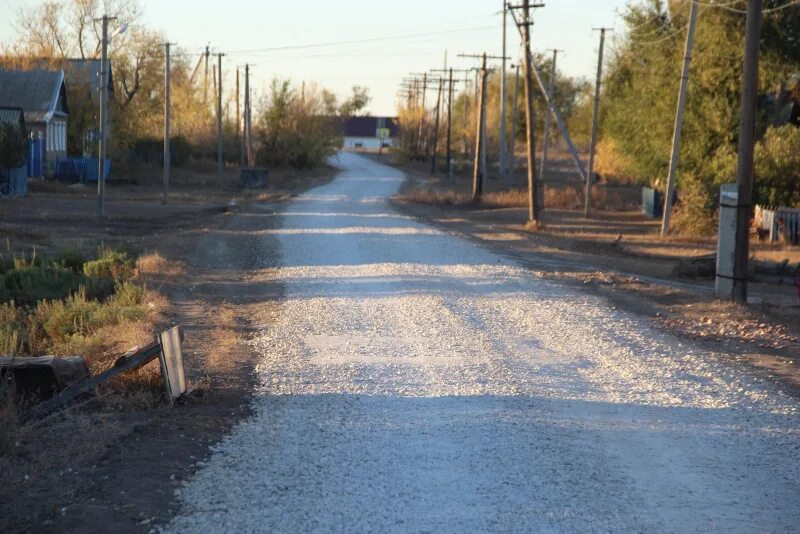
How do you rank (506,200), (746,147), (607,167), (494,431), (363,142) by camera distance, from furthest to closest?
(363,142) → (607,167) → (506,200) → (746,147) → (494,431)

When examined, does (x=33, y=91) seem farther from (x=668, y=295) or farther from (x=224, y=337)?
(x=224, y=337)

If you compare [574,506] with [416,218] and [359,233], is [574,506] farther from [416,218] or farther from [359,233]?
[416,218]

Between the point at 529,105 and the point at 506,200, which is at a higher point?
the point at 529,105

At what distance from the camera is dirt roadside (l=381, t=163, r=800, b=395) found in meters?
10.6

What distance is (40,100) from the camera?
49125 mm

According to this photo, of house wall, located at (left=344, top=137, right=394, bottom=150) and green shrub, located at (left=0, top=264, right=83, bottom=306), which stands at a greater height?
house wall, located at (left=344, top=137, right=394, bottom=150)

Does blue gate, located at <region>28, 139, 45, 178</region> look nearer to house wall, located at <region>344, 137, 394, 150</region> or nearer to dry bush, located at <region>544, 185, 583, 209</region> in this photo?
dry bush, located at <region>544, 185, 583, 209</region>

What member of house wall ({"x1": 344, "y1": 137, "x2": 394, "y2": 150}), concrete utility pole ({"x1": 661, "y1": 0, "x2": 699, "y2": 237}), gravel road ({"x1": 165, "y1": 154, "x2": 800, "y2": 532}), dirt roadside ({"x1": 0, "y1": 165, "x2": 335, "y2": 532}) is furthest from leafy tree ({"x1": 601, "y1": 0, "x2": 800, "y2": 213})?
house wall ({"x1": 344, "y1": 137, "x2": 394, "y2": 150})

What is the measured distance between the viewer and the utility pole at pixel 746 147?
44.6 feet

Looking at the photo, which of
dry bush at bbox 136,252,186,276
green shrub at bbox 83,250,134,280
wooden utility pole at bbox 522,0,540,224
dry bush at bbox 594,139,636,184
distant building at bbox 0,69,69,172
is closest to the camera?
dry bush at bbox 136,252,186,276

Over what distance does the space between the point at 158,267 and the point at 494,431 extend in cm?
1105

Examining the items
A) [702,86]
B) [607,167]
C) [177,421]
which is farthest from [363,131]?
[177,421]

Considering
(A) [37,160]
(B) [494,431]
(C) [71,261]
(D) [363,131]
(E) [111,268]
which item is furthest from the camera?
(D) [363,131]

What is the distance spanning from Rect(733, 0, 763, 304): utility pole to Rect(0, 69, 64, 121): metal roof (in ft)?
137
